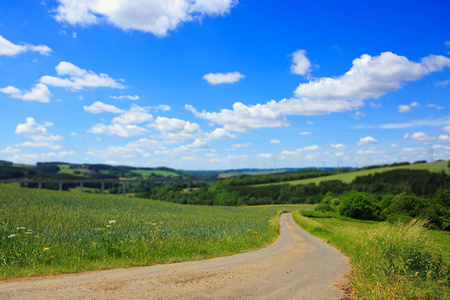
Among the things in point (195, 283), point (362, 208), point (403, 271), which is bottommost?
point (362, 208)

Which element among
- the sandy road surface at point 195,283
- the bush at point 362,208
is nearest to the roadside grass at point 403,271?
the sandy road surface at point 195,283

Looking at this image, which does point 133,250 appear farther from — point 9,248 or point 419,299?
point 419,299

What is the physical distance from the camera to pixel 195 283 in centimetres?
1057

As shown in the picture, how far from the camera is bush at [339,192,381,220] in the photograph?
73.3 m

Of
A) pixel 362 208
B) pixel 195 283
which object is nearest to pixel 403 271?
pixel 195 283

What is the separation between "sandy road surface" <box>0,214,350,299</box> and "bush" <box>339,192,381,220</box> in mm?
65082

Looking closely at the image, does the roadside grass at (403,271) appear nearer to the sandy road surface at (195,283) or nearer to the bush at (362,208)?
the sandy road surface at (195,283)

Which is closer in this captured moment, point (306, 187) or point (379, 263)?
point (379, 263)

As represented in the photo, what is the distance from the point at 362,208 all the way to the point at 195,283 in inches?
2825

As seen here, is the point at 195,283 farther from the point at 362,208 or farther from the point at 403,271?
the point at 362,208

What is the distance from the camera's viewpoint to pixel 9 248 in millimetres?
12195

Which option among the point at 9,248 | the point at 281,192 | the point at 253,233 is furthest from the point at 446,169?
the point at 9,248

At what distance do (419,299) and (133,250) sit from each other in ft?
35.8

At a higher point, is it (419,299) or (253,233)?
(419,299)
